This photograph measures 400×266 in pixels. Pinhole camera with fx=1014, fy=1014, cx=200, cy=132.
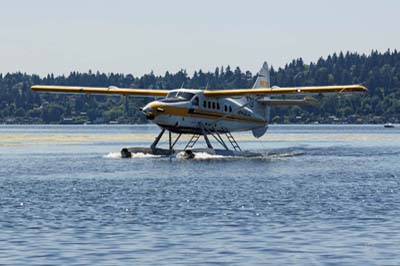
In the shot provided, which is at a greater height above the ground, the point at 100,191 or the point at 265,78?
the point at 265,78

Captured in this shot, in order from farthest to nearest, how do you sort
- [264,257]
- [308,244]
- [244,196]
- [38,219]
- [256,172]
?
[256,172] < [244,196] < [38,219] < [308,244] < [264,257]

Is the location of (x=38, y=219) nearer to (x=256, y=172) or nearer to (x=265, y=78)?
(x=256, y=172)

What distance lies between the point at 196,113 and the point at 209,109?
1271 millimetres

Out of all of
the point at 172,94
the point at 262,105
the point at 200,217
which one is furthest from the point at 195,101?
the point at 200,217

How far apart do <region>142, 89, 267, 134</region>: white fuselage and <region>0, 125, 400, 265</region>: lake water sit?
631 cm

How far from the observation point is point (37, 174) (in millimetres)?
41531

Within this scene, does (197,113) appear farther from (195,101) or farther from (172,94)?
(172,94)

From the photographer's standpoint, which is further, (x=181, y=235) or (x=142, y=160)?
(x=142, y=160)

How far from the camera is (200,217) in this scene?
2456cm

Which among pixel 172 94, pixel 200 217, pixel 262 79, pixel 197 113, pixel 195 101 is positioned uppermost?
pixel 262 79

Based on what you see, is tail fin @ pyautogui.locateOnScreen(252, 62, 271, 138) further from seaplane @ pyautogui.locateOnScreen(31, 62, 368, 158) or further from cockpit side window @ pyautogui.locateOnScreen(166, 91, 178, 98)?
cockpit side window @ pyautogui.locateOnScreen(166, 91, 178, 98)

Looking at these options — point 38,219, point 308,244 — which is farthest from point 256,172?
point 308,244

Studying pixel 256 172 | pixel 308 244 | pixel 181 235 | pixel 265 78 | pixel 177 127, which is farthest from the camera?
pixel 265 78

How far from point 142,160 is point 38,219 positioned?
2643 centimetres
